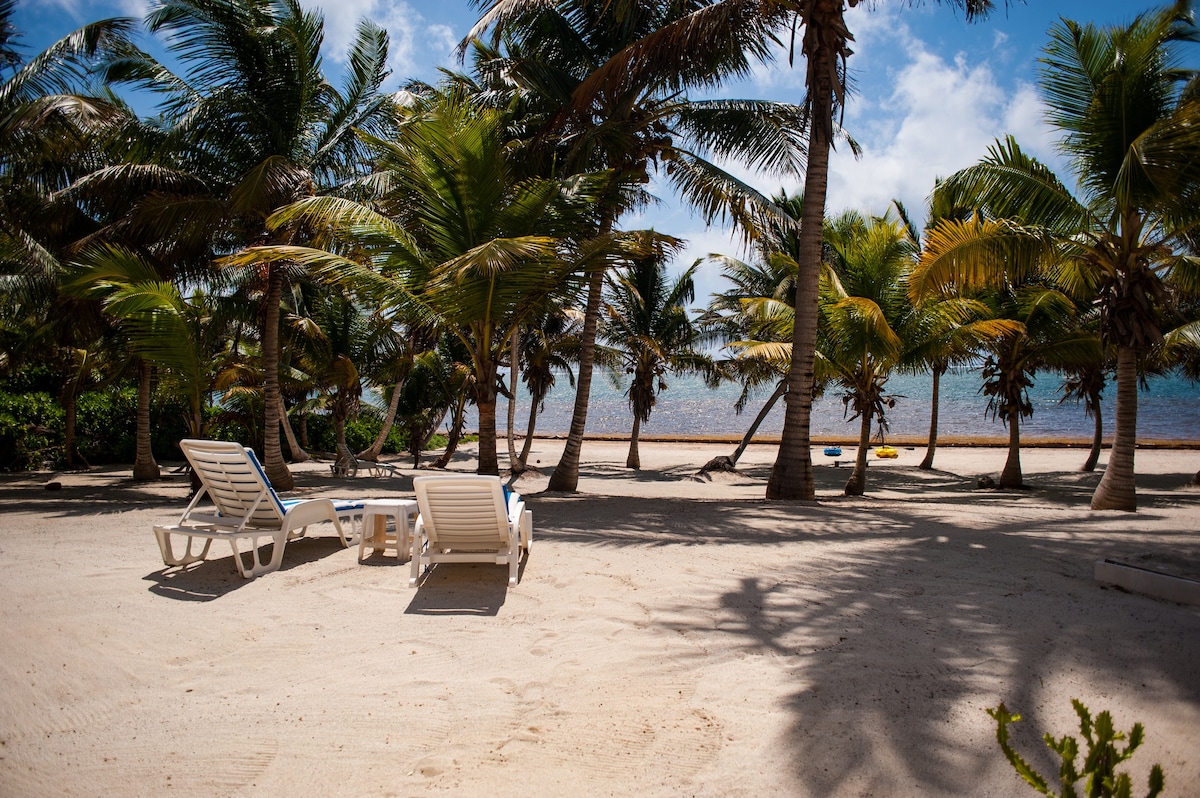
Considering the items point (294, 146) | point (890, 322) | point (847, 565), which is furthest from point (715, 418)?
point (847, 565)

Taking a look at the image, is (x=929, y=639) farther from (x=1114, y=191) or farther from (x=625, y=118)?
(x=625, y=118)

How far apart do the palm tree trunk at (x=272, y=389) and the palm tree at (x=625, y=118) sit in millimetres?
4366

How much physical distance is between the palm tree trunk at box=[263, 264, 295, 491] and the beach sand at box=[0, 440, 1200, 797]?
5.22 meters

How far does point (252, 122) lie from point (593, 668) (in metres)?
11.1

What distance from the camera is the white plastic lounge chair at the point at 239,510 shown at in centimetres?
518

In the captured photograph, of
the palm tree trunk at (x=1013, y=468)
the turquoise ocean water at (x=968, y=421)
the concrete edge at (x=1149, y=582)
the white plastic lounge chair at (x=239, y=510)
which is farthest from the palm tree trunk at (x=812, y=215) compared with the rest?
the turquoise ocean water at (x=968, y=421)

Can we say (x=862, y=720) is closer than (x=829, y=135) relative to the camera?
Yes

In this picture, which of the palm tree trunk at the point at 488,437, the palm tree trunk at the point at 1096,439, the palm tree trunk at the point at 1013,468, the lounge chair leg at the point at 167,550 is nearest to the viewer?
the lounge chair leg at the point at 167,550

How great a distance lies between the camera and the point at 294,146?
38.2 feet

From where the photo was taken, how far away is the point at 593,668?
347cm

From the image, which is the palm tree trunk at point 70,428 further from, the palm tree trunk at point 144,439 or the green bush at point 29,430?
the palm tree trunk at point 144,439

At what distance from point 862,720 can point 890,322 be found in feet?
39.9

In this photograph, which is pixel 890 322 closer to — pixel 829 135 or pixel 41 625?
pixel 829 135

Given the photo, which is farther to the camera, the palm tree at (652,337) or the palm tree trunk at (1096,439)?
the palm tree at (652,337)
